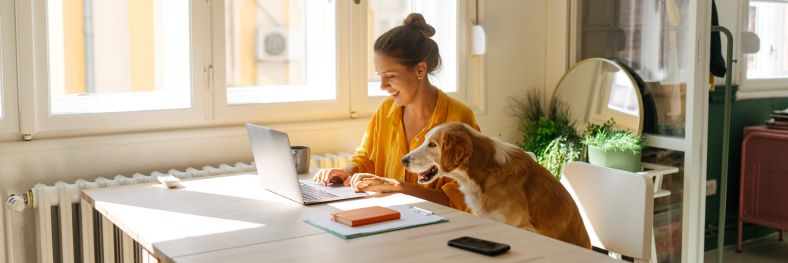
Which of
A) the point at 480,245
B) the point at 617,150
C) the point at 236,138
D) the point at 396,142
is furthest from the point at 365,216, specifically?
the point at 617,150

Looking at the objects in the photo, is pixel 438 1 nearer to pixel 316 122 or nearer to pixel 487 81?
pixel 487 81

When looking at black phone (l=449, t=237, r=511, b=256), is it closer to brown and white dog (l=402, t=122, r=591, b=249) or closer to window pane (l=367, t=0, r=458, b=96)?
brown and white dog (l=402, t=122, r=591, b=249)

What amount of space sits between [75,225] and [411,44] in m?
1.31

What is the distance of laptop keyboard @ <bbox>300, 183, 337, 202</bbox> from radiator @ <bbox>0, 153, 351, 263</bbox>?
63cm

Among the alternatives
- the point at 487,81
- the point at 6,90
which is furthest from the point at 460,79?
the point at 6,90

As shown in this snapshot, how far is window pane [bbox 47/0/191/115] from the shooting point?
285cm

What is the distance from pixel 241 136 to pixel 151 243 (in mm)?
1367


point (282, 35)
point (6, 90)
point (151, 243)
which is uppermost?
point (282, 35)

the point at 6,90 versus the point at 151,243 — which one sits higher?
the point at 6,90

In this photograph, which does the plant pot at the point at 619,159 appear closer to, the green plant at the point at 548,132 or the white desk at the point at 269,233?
the green plant at the point at 548,132

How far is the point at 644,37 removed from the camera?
11.5 ft

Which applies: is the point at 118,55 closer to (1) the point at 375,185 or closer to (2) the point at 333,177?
(2) the point at 333,177

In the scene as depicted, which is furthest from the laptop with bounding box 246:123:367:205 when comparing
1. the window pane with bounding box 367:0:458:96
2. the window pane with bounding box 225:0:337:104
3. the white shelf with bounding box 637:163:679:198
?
the white shelf with bounding box 637:163:679:198

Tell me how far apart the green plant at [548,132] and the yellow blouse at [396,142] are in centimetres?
105
